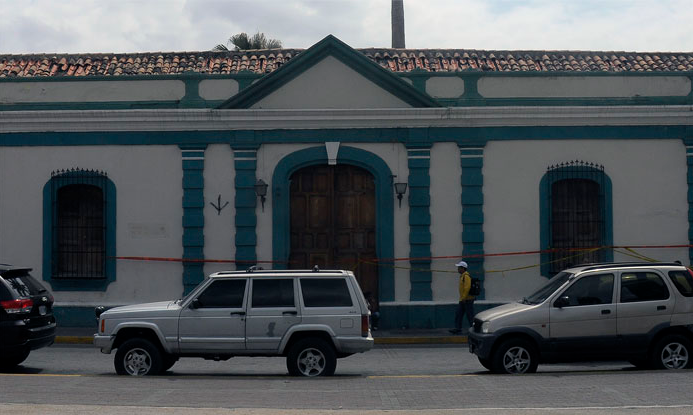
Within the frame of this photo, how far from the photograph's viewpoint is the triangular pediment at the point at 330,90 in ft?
62.0

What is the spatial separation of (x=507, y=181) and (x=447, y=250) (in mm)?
2013

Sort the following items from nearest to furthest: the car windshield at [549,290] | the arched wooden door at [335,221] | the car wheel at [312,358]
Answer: the car wheel at [312,358] → the car windshield at [549,290] → the arched wooden door at [335,221]

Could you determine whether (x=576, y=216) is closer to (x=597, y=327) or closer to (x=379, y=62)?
(x=379, y=62)

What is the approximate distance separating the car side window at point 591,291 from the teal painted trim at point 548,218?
6.29 meters

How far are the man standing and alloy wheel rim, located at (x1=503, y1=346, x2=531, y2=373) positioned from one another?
496 cm

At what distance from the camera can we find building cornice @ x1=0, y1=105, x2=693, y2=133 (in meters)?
18.9

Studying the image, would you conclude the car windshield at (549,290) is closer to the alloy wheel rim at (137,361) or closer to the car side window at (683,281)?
the car side window at (683,281)

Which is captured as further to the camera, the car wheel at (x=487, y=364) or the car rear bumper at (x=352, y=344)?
the car wheel at (x=487, y=364)

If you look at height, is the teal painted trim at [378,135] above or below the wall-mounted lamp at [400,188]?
above

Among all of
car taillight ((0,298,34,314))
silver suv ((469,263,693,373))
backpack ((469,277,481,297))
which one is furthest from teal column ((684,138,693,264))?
car taillight ((0,298,34,314))

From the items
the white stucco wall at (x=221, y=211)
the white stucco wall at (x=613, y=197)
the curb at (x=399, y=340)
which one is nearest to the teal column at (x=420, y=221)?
the white stucco wall at (x=613, y=197)

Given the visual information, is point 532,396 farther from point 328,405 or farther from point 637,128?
point 637,128

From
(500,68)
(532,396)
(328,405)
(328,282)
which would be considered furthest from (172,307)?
(500,68)

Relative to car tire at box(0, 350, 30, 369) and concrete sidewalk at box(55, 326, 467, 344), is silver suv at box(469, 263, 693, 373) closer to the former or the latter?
concrete sidewalk at box(55, 326, 467, 344)
